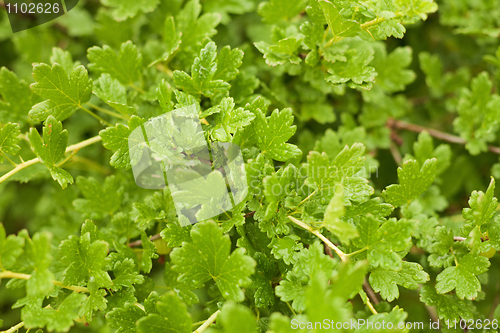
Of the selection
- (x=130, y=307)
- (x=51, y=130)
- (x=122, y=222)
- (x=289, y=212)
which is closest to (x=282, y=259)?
(x=289, y=212)

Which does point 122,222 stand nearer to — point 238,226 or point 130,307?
point 130,307

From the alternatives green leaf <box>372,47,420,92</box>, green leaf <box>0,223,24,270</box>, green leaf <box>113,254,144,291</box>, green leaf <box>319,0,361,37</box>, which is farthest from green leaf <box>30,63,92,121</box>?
green leaf <box>372,47,420,92</box>

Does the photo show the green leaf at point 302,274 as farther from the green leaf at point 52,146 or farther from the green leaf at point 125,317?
the green leaf at point 52,146

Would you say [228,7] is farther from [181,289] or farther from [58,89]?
[181,289]

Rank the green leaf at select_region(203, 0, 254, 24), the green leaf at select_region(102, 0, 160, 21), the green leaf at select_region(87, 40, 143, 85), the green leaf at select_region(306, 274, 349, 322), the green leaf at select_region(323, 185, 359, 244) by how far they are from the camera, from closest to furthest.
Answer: the green leaf at select_region(306, 274, 349, 322), the green leaf at select_region(323, 185, 359, 244), the green leaf at select_region(87, 40, 143, 85), the green leaf at select_region(102, 0, 160, 21), the green leaf at select_region(203, 0, 254, 24)

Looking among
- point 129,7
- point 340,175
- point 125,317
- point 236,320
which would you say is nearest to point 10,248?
point 125,317

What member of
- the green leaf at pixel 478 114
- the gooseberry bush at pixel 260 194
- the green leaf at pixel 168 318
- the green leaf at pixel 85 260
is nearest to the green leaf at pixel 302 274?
the gooseberry bush at pixel 260 194

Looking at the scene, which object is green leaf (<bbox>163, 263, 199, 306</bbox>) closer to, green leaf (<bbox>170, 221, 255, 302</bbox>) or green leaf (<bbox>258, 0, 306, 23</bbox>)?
green leaf (<bbox>170, 221, 255, 302</bbox>)
